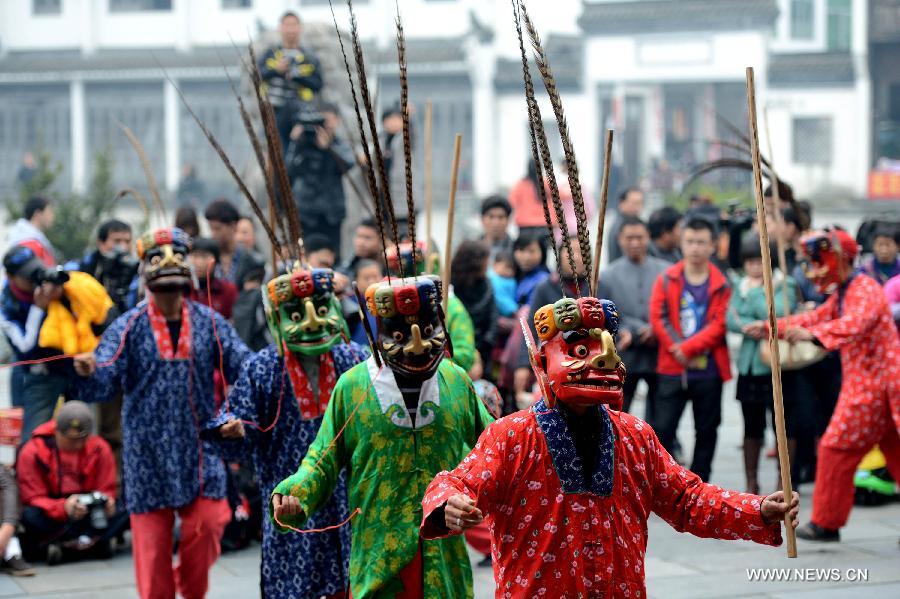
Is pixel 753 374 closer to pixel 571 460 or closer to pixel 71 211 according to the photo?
pixel 571 460

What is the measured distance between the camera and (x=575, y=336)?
3803 millimetres

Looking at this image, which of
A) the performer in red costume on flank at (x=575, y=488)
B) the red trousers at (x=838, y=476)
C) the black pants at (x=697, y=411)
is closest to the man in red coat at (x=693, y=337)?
the black pants at (x=697, y=411)

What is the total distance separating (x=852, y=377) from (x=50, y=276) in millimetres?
4113

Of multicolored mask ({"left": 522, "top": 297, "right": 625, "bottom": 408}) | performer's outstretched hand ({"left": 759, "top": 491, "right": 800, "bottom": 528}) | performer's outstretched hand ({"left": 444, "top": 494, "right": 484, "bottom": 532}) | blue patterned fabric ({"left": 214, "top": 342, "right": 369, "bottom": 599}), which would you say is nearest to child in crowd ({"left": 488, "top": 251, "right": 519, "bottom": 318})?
blue patterned fabric ({"left": 214, "top": 342, "right": 369, "bottom": 599})

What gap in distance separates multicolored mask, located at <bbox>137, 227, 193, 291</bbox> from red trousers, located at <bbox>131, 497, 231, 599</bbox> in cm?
93

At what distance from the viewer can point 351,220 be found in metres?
12.3

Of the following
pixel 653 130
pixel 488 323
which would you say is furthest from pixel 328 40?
pixel 653 130

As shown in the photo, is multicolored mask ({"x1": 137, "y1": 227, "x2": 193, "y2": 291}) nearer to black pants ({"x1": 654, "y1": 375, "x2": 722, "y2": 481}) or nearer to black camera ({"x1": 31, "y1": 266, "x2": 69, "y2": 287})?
Result: black camera ({"x1": 31, "y1": 266, "x2": 69, "y2": 287})

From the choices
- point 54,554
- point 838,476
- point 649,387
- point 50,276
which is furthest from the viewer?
point 649,387

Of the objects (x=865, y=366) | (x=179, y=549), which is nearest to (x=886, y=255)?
(x=865, y=366)

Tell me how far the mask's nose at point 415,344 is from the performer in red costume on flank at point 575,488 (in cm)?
78

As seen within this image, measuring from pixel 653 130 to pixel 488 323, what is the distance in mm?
24532

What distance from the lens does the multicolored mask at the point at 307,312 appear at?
542 cm

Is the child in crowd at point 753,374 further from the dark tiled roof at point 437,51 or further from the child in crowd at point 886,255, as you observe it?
the dark tiled roof at point 437,51
